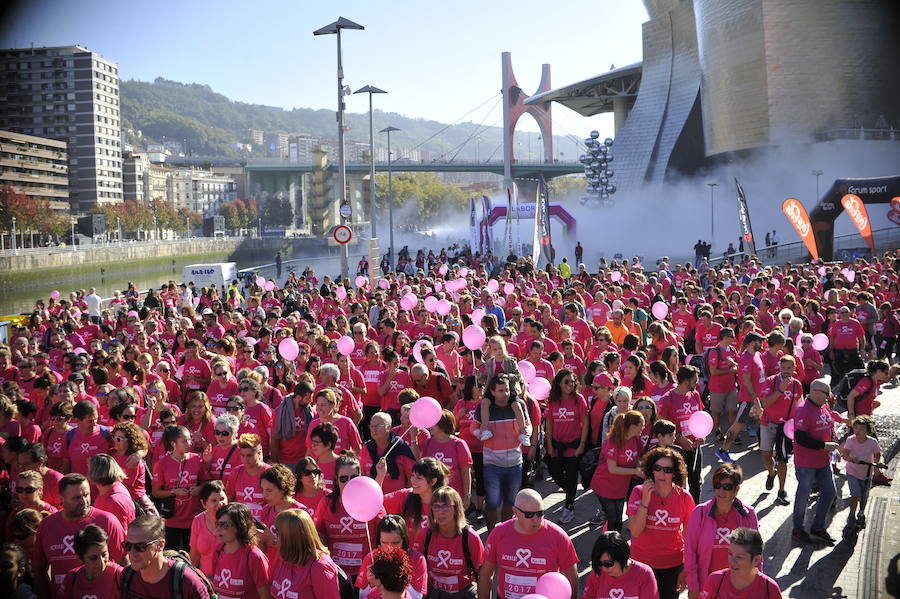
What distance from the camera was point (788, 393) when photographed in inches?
353

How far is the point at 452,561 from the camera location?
5.21 m

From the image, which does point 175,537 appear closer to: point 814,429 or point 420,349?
point 420,349

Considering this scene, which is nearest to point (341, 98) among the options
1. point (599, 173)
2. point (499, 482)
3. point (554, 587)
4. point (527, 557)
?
point (499, 482)

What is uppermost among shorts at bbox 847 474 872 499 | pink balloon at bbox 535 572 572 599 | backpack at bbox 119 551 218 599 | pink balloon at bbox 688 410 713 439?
pink balloon at bbox 688 410 713 439

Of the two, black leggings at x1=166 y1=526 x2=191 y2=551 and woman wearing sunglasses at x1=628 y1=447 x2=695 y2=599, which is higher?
woman wearing sunglasses at x1=628 y1=447 x2=695 y2=599

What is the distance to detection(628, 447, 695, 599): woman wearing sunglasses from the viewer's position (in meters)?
5.63

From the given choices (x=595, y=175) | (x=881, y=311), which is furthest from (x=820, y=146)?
(x=881, y=311)

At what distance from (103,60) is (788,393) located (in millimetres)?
123008

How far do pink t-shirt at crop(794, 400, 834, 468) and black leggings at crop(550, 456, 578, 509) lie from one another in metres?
1.91

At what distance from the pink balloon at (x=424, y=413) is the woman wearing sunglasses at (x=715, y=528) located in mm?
2057

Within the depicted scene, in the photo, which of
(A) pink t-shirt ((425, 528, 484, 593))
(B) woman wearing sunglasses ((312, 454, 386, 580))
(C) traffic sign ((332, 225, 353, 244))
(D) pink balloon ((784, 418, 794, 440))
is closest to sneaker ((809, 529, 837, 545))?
(D) pink balloon ((784, 418, 794, 440))

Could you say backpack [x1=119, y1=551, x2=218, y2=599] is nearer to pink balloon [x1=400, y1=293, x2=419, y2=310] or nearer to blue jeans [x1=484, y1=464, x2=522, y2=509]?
blue jeans [x1=484, y1=464, x2=522, y2=509]

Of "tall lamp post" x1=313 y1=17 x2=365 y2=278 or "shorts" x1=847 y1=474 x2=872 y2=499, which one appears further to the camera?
"tall lamp post" x1=313 y1=17 x2=365 y2=278

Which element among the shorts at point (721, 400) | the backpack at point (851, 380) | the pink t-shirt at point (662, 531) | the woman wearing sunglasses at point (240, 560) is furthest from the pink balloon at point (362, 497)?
the shorts at point (721, 400)
